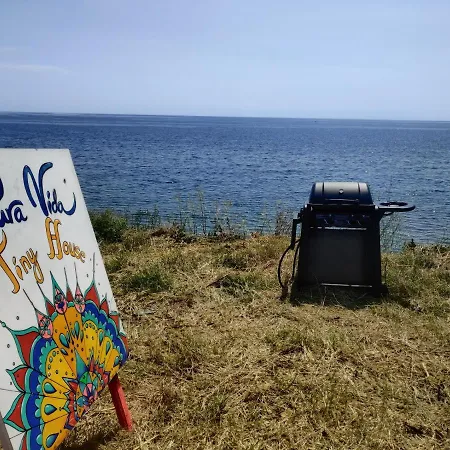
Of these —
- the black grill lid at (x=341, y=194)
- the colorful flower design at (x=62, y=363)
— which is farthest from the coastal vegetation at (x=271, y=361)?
the black grill lid at (x=341, y=194)

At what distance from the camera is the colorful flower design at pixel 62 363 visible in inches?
69.8

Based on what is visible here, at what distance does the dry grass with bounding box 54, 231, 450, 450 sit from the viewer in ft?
8.72

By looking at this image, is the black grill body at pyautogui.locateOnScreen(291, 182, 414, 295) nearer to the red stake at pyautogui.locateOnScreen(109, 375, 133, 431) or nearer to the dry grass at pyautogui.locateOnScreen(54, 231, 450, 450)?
the dry grass at pyautogui.locateOnScreen(54, 231, 450, 450)

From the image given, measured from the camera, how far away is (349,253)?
461 cm

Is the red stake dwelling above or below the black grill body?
below

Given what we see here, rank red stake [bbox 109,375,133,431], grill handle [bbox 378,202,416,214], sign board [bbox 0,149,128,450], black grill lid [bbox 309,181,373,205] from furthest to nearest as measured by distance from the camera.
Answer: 1. black grill lid [bbox 309,181,373,205]
2. grill handle [bbox 378,202,416,214]
3. red stake [bbox 109,375,133,431]
4. sign board [bbox 0,149,128,450]

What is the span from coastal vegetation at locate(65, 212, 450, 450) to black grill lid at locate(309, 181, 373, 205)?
37.6 inches

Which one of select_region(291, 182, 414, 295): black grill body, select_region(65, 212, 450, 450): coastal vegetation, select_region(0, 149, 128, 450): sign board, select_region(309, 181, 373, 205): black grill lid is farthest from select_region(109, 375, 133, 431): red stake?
select_region(309, 181, 373, 205): black grill lid

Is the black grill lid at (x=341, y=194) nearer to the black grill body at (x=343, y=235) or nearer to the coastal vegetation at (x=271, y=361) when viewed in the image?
the black grill body at (x=343, y=235)

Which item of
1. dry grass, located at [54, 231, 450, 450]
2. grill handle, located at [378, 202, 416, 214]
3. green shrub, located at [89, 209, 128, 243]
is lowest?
dry grass, located at [54, 231, 450, 450]

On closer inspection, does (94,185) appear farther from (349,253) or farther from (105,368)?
(105,368)

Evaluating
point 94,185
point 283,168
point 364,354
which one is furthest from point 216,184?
point 364,354

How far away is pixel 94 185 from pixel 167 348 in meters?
18.0

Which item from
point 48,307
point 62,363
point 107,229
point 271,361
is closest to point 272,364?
point 271,361
